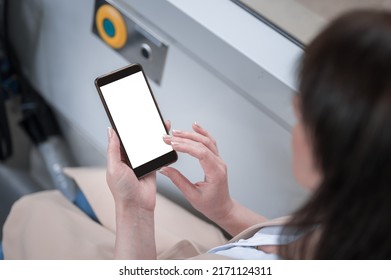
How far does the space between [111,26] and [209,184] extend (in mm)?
399

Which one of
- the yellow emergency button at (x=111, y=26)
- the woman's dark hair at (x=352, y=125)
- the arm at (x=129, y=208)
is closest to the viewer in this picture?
the woman's dark hair at (x=352, y=125)

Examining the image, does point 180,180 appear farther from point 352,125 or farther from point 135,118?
point 352,125

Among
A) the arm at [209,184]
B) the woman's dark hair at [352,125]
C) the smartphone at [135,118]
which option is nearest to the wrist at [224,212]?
the arm at [209,184]

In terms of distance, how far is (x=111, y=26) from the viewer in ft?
3.14

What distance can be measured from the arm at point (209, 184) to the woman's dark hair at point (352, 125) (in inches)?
10.5

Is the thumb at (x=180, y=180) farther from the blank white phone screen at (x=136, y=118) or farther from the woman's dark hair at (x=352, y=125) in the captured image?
the woman's dark hair at (x=352, y=125)

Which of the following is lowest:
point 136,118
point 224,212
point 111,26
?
point 224,212

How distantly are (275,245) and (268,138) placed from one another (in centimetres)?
24

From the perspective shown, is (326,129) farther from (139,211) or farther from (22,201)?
(22,201)

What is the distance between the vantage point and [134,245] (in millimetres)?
678

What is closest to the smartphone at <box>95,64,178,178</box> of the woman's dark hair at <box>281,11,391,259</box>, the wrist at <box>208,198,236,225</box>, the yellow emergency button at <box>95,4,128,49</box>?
the wrist at <box>208,198,236,225</box>

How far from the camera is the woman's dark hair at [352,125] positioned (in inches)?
15.7

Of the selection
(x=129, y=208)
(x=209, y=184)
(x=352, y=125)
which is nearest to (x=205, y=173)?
(x=209, y=184)

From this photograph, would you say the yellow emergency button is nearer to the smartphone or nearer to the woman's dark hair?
the smartphone
